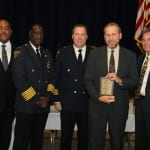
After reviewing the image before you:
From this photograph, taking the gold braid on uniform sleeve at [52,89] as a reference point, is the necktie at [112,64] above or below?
above

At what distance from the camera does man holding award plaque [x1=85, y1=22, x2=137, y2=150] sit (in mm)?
3303

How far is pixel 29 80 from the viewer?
357cm

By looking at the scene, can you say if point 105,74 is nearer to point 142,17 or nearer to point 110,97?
point 110,97

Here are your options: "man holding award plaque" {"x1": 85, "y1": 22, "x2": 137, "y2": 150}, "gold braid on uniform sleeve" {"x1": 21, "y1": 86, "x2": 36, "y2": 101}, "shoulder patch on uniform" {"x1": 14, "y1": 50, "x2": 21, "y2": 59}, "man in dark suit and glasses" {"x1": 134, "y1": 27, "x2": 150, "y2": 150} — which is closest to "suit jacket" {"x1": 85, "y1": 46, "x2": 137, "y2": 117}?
"man holding award plaque" {"x1": 85, "y1": 22, "x2": 137, "y2": 150}

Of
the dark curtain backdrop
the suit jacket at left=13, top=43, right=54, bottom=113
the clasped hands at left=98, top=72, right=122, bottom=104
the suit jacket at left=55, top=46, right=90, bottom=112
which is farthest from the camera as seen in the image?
the dark curtain backdrop

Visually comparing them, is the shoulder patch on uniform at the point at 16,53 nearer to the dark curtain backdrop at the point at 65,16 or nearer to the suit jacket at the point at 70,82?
the suit jacket at the point at 70,82

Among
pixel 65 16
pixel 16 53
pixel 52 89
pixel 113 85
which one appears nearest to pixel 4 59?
pixel 16 53

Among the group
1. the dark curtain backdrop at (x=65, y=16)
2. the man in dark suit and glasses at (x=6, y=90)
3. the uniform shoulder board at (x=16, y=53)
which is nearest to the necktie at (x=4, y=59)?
the man in dark suit and glasses at (x=6, y=90)

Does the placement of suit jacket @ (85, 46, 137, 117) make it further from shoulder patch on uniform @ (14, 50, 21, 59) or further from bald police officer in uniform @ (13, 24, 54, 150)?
shoulder patch on uniform @ (14, 50, 21, 59)

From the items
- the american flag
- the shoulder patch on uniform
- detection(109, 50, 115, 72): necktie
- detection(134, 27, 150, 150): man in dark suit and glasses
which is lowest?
detection(134, 27, 150, 150): man in dark suit and glasses

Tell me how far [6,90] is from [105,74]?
3.71 feet

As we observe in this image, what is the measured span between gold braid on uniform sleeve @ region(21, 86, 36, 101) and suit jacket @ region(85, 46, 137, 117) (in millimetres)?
584

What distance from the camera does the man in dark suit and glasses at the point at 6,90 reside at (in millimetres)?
3682

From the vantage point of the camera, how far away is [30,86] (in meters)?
3.54
